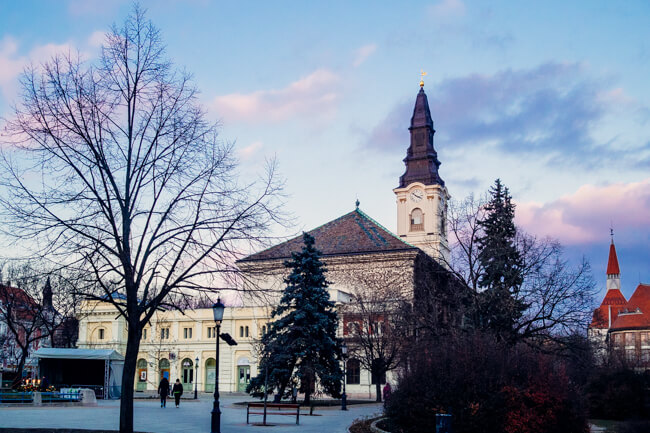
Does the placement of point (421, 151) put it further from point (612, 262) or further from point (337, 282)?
point (612, 262)

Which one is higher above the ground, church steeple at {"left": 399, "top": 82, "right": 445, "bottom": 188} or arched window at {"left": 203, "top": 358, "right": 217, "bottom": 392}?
church steeple at {"left": 399, "top": 82, "right": 445, "bottom": 188}

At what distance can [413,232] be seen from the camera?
76.4 meters

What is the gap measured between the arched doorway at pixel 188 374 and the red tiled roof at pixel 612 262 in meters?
95.9

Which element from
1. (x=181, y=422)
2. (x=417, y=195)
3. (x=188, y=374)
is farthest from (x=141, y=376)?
(x=181, y=422)

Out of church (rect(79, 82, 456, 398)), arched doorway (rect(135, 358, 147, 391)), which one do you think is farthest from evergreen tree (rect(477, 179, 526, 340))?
arched doorway (rect(135, 358, 147, 391))

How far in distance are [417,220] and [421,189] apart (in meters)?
3.39

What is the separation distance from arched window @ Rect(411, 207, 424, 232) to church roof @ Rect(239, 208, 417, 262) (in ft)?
43.6

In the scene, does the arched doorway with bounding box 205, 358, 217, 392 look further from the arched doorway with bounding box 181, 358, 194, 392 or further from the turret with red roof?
the turret with red roof

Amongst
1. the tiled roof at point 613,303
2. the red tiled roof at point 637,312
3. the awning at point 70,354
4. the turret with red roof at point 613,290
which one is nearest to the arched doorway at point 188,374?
the awning at point 70,354

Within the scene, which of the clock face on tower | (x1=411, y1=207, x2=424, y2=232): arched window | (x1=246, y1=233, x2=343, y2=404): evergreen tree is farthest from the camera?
(x1=411, y1=207, x2=424, y2=232): arched window

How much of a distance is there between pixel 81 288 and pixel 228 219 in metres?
4.05

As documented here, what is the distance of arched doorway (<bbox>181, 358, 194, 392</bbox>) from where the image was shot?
215 ft

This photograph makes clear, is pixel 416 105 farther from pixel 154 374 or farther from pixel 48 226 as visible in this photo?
pixel 48 226

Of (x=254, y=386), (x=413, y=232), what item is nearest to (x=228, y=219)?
(x=254, y=386)
